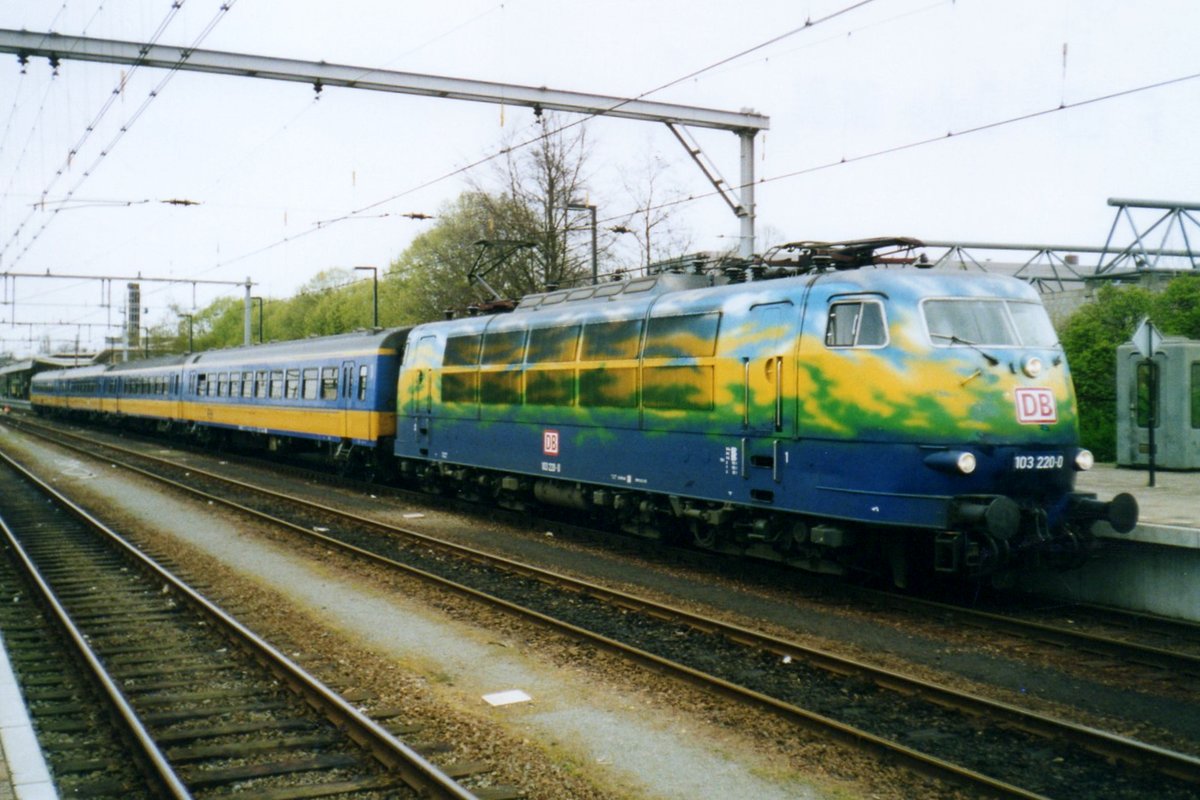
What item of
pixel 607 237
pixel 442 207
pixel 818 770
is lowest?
pixel 818 770

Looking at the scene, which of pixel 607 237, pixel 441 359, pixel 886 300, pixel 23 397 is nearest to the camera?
pixel 886 300

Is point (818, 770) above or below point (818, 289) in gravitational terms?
below

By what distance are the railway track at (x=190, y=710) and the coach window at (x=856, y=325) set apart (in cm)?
591

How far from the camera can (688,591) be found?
12008mm

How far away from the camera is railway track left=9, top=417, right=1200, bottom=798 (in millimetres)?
6344

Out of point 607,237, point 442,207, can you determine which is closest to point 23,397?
point 442,207

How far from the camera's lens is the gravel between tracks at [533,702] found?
20.9 feet

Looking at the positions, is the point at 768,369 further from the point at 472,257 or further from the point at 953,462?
the point at 472,257

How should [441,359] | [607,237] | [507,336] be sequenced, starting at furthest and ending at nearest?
[607,237] → [441,359] → [507,336]

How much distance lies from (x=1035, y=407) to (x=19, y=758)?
8.81 m

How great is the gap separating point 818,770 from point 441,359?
45.4 feet

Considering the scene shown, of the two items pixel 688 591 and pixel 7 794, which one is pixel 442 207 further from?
pixel 7 794

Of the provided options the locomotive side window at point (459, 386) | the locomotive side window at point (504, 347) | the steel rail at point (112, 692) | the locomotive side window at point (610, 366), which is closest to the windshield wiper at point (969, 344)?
the locomotive side window at point (610, 366)

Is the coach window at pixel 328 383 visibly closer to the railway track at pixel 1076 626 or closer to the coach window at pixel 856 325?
the railway track at pixel 1076 626
